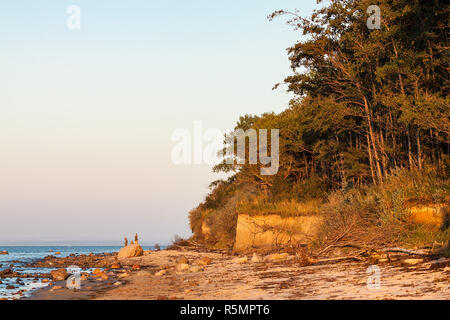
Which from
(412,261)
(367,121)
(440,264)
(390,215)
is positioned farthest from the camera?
(367,121)

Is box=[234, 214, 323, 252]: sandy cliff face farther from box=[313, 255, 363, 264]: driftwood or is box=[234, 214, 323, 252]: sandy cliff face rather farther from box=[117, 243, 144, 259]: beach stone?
box=[313, 255, 363, 264]: driftwood

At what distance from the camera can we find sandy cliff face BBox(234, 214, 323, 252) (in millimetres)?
25781

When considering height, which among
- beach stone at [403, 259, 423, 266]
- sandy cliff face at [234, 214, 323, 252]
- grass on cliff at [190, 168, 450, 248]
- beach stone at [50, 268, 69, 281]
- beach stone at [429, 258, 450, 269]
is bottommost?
beach stone at [50, 268, 69, 281]

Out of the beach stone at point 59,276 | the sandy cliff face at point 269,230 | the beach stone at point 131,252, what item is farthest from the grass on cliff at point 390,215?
the beach stone at point 131,252

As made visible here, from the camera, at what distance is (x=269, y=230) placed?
27.0m

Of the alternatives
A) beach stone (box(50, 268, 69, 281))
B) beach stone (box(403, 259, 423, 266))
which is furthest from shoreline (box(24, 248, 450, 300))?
beach stone (box(50, 268, 69, 281))

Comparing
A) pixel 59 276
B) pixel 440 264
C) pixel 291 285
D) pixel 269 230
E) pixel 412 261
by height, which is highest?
pixel 440 264

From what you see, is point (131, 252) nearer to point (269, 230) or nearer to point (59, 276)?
point (269, 230)

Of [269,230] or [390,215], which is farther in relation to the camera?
[269,230]

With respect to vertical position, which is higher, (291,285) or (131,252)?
(291,285)

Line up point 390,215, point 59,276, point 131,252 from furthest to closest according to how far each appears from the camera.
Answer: point 131,252, point 59,276, point 390,215

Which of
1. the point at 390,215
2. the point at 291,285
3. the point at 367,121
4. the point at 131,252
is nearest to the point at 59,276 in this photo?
the point at 291,285

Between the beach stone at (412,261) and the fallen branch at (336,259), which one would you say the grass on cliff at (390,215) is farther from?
the beach stone at (412,261)
